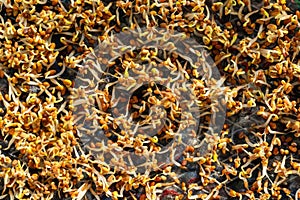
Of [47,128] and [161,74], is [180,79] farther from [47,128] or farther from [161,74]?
[47,128]

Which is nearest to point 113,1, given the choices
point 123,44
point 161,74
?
point 123,44

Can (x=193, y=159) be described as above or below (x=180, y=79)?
below

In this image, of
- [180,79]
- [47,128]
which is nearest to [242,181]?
[180,79]

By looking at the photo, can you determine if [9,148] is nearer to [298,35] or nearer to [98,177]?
[98,177]

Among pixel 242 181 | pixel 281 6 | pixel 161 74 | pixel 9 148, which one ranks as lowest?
pixel 242 181

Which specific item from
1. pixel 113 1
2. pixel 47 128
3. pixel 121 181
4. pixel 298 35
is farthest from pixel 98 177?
pixel 298 35

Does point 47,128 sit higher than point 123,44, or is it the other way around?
point 123,44

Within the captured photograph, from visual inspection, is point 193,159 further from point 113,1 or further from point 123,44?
point 113,1
